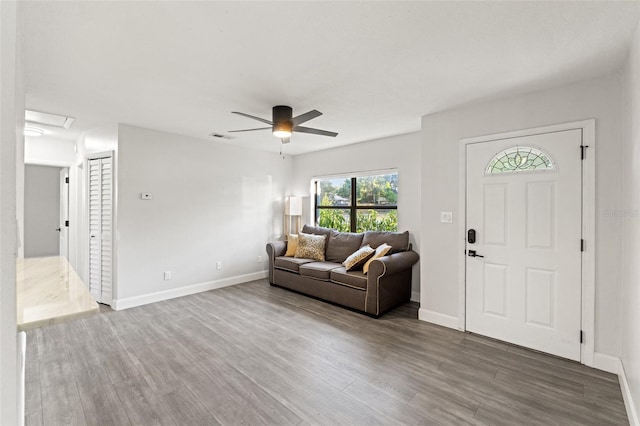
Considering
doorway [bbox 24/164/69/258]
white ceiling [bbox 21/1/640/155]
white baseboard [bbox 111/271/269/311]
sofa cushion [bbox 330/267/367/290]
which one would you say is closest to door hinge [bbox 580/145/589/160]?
white ceiling [bbox 21/1/640/155]

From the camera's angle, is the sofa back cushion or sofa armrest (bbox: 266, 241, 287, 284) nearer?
the sofa back cushion

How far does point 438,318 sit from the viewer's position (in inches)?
133

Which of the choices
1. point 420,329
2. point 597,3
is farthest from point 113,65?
point 420,329

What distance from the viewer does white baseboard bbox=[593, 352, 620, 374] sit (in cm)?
235

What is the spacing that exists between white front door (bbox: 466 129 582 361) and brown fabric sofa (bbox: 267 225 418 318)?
0.92 m

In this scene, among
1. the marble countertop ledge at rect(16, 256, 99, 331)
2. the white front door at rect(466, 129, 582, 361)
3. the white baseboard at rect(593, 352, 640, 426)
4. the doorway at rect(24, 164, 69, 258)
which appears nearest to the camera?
the marble countertop ledge at rect(16, 256, 99, 331)

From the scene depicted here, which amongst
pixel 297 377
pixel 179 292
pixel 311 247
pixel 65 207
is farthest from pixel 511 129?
pixel 65 207

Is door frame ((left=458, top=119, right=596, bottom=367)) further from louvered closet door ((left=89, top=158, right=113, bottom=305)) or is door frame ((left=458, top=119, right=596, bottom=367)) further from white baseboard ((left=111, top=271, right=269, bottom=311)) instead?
louvered closet door ((left=89, top=158, right=113, bottom=305))

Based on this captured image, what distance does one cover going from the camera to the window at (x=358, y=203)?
15.6 feet

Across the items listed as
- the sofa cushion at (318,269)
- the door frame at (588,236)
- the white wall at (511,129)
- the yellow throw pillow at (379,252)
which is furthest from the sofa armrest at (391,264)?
the door frame at (588,236)

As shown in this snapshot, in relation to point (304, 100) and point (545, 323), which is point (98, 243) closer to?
point (304, 100)

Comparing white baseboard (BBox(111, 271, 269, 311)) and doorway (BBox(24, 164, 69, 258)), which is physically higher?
doorway (BBox(24, 164, 69, 258))

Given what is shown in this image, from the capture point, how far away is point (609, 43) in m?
1.97

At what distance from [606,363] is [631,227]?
4.12 ft
